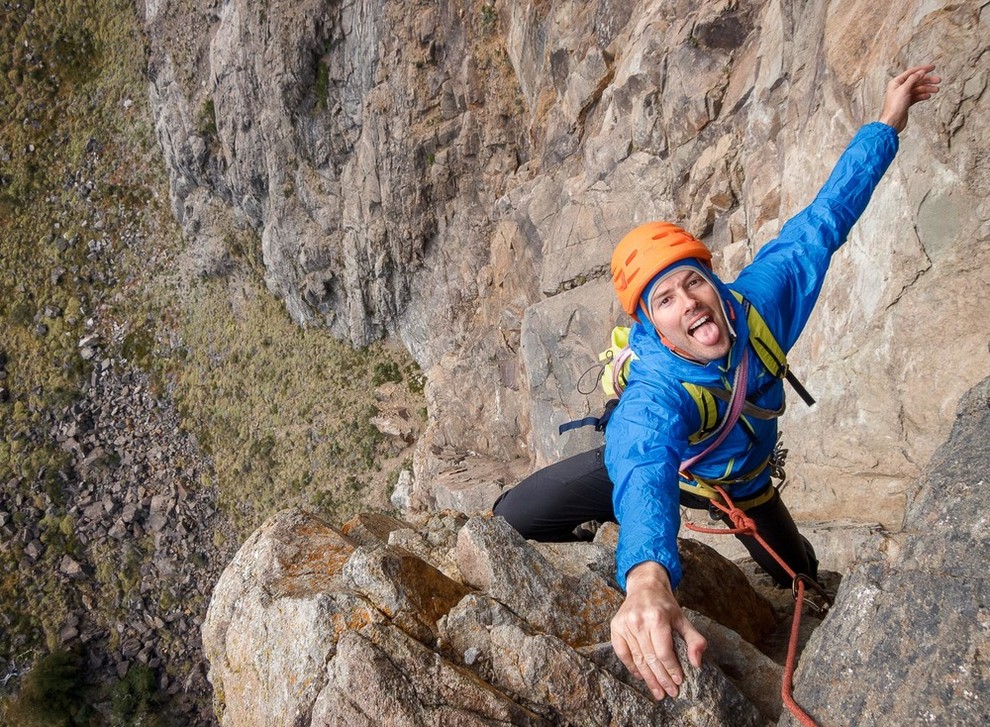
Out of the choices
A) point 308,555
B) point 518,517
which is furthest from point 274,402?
point 308,555

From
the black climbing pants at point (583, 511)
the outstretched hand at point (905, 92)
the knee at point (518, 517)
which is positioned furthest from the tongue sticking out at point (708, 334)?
the knee at point (518, 517)

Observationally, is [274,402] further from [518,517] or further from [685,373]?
[685,373]

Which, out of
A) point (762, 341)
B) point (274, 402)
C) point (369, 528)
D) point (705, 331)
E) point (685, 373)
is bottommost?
point (274, 402)

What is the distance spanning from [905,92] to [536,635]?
536 centimetres

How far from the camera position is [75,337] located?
2884 cm

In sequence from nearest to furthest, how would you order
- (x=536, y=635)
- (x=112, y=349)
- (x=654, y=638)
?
1. (x=654, y=638)
2. (x=536, y=635)
3. (x=112, y=349)

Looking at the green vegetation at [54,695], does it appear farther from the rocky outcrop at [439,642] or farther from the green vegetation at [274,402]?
the rocky outcrop at [439,642]

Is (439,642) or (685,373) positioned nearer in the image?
(439,642)

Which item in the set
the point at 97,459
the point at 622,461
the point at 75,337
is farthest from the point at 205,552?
the point at 622,461

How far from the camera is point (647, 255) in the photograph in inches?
182

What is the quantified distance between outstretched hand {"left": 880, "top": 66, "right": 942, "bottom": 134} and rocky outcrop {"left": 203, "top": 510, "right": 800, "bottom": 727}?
4468 mm

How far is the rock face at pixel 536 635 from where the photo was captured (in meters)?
3.08

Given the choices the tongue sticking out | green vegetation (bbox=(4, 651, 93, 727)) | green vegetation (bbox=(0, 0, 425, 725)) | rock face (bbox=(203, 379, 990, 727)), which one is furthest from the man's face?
green vegetation (bbox=(4, 651, 93, 727))

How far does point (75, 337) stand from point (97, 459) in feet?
19.4
